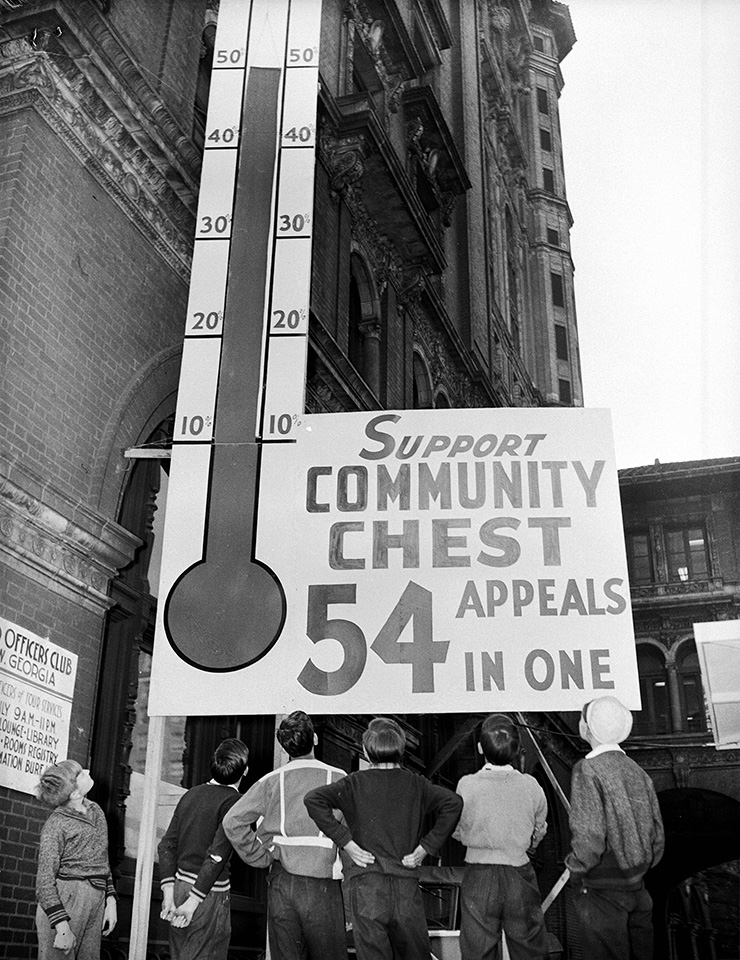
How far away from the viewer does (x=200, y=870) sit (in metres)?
6.17

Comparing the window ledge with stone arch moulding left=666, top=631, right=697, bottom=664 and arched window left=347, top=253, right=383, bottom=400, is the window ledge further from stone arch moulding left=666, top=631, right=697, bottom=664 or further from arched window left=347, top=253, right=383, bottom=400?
arched window left=347, top=253, right=383, bottom=400

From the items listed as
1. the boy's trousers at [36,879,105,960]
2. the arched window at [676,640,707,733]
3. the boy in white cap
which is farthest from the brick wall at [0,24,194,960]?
the arched window at [676,640,707,733]

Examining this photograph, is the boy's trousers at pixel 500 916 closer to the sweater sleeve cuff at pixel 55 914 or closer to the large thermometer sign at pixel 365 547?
the large thermometer sign at pixel 365 547

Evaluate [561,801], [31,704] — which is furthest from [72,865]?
[561,801]

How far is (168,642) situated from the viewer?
26.0ft

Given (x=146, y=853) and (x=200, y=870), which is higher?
(x=146, y=853)

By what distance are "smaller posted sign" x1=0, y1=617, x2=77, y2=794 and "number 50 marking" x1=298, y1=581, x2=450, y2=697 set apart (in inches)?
78.8

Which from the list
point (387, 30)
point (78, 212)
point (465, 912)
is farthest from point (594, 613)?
point (387, 30)

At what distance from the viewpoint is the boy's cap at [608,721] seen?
5559mm

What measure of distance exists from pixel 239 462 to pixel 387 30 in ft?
42.3

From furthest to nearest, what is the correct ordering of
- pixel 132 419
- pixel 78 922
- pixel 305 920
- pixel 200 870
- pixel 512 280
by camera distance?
pixel 512 280, pixel 132 419, pixel 78 922, pixel 200 870, pixel 305 920

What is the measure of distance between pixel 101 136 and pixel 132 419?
2564mm

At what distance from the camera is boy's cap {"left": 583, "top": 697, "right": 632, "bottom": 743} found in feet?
18.2

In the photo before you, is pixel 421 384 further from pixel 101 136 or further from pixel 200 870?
pixel 200 870
